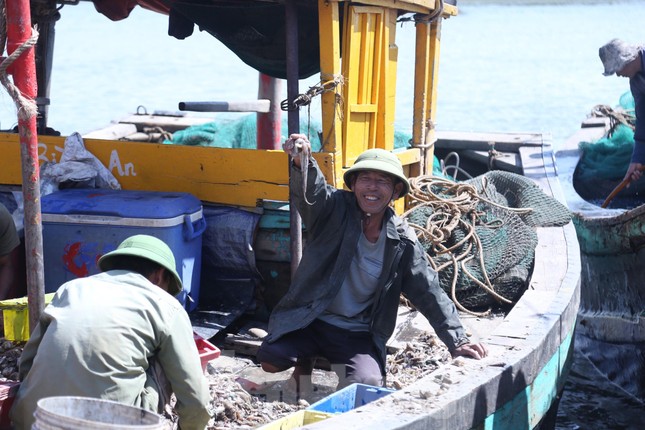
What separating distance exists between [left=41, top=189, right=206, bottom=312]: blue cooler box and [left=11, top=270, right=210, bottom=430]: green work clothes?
4.96 feet

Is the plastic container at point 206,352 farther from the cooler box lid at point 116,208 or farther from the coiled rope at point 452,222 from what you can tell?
the coiled rope at point 452,222

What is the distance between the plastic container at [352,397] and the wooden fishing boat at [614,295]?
120 inches

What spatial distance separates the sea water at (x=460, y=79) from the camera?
18.9m

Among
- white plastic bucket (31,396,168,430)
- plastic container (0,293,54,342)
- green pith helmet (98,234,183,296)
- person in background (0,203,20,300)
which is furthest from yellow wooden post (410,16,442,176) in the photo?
white plastic bucket (31,396,168,430)

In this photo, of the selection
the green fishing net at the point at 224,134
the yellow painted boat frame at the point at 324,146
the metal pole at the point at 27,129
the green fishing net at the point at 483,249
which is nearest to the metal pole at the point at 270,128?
the green fishing net at the point at 224,134

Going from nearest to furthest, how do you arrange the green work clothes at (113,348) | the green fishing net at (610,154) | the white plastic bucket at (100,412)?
the white plastic bucket at (100,412), the green work clothes at (113,348), the green fishing net at (610,154)

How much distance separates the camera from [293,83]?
5.05 metres

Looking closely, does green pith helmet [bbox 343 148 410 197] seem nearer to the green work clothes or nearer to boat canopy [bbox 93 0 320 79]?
the green work clothes

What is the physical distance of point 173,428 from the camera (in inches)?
142

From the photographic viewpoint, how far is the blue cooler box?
485 cm

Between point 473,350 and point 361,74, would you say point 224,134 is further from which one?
point 473,350

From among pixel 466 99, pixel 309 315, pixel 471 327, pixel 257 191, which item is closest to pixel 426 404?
pixel 309 315

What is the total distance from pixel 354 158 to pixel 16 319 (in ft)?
6.68

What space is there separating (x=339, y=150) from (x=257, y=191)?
518 millimetres
